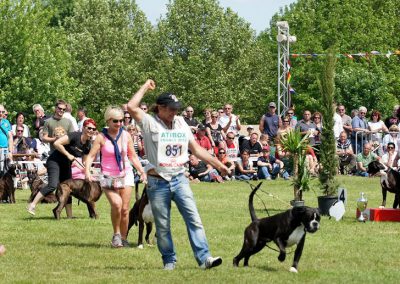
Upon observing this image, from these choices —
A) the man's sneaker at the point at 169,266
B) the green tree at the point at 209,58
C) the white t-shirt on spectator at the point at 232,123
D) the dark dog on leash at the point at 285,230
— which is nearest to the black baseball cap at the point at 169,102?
the dark dog on leash at the point at 285,230

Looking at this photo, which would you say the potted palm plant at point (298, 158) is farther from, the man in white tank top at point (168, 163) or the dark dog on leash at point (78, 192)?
the man in white tank top at point (168, 163)

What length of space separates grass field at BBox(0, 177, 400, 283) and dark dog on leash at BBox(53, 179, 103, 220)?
0.74 ft

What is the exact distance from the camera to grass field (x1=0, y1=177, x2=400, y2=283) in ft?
35.1

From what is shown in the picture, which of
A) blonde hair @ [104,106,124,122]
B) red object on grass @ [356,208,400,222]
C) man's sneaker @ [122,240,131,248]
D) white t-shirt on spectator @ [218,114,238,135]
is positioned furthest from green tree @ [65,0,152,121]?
blonde hair @ [104,106,124,122]

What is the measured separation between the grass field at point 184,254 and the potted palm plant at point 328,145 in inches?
19.3

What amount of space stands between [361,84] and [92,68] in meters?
29.7

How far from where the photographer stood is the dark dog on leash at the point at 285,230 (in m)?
10.9

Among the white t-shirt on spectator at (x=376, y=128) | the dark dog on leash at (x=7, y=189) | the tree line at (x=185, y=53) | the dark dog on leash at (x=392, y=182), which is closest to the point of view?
the dark dog on leash at (x=392, y=182)

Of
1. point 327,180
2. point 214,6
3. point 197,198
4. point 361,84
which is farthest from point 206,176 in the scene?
point 214,6

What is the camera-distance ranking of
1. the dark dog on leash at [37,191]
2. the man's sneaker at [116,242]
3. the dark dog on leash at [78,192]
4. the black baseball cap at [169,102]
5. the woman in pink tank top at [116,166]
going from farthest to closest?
the dark dog on leash at [37,191]
the dark dog on leash at [78,192]
the man's sneaker at [116,242]
the woman in pink tank top at [116,166]
the black baseball cap at [169,102]

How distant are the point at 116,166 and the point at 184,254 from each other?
5.05 feet

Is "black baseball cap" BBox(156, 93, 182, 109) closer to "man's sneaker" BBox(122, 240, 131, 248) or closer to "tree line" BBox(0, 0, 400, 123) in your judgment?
"man's sneaker" BBox(122, 240, 131, 248)

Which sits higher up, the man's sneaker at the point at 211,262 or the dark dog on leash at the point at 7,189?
the dark dog on leash at the point at 7,189

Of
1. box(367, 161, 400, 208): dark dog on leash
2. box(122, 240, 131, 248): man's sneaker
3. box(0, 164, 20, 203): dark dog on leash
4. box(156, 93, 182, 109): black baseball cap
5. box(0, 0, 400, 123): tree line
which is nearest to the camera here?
box(156, 93, 182, 109): black baseball cap
